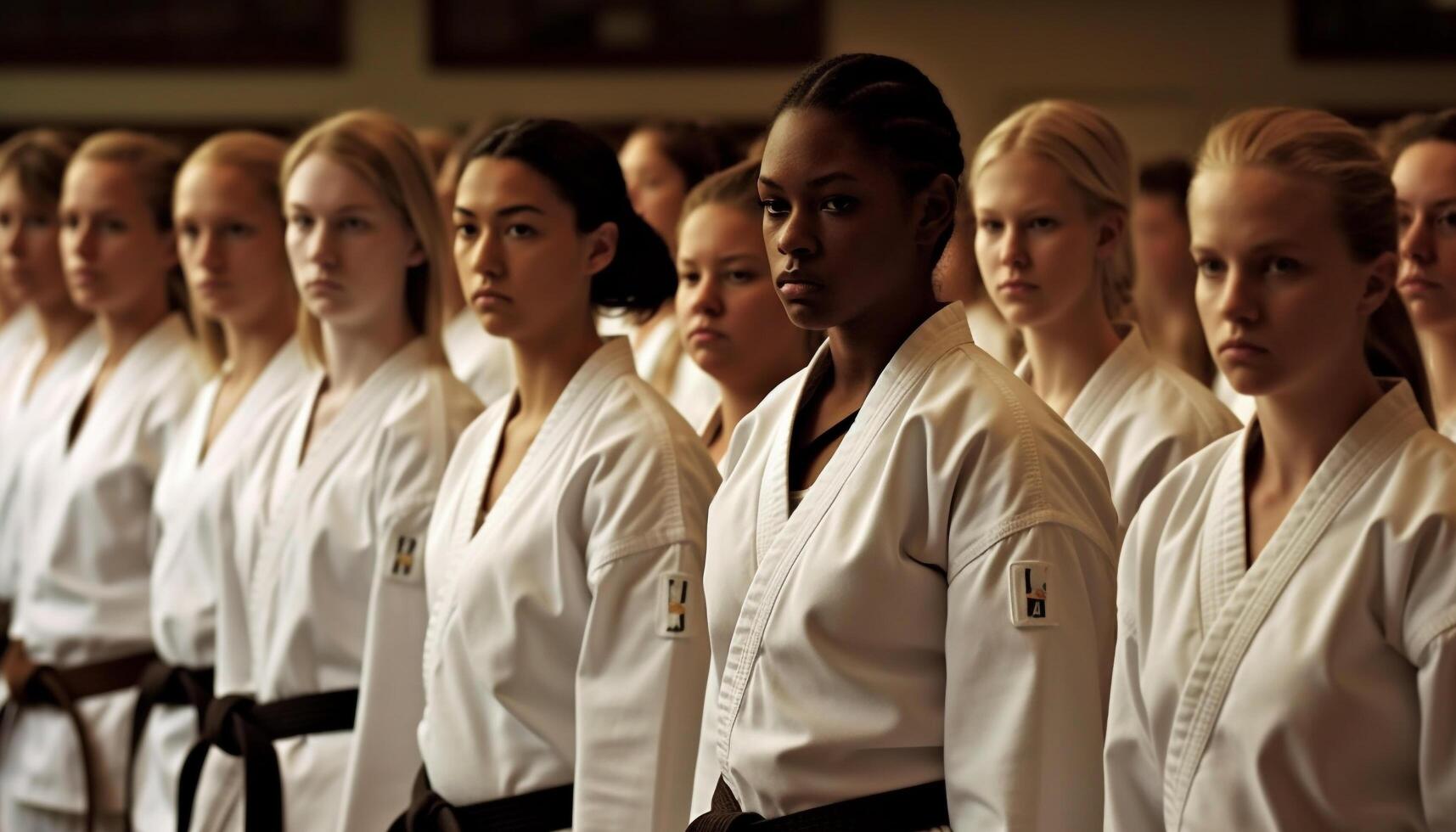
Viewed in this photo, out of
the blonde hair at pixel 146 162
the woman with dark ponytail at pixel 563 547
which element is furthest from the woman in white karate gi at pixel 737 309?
the blonde hair at pixel 146 162

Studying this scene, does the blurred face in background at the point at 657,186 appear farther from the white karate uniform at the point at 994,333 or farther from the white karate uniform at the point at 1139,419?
the white karate uniform at the point at 1139,419

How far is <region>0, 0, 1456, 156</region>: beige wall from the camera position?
971 cm

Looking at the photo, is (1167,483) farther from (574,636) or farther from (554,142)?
(554,142)

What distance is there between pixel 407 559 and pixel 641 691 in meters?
0.75

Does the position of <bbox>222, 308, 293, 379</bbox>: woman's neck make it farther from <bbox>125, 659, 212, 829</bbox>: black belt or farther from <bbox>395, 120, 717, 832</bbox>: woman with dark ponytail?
<bbox>395, 120, 717, 832</bbox>: woman with dark ponytail

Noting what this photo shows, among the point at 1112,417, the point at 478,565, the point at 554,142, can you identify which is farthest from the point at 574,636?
the point at 1112,417

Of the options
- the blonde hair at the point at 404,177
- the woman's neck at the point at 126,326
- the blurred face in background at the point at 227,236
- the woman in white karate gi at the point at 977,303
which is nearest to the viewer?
the blonde hair at the point at 404,177

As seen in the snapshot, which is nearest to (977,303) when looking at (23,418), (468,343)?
(468,343)

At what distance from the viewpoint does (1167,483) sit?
238cm

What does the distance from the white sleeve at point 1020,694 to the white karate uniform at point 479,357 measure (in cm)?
252

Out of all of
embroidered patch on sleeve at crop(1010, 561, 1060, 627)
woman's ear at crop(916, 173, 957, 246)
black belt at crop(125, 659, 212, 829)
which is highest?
woman's ear at crop(916, 173, 957, 246)

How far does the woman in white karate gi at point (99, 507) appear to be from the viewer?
432 cm

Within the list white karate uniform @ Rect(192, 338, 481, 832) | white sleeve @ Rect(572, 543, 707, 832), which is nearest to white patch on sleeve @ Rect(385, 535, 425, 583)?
white karate uniform @ Rect(192, 338, 481, 832)

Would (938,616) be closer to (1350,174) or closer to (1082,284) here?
(1350,174)
